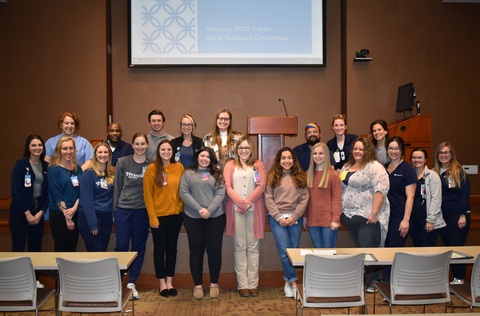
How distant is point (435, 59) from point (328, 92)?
5.96 ft

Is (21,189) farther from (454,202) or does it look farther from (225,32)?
(454,202)

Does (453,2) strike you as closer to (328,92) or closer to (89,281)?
(328,92)

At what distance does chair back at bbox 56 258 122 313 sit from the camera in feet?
10.0

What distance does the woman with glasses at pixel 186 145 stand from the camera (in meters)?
4.78

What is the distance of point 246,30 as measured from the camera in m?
7.21

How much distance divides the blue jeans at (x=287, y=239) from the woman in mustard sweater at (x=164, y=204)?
0.97 m

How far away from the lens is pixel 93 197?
4375 mm

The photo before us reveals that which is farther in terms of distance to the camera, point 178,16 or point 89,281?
point 178,16

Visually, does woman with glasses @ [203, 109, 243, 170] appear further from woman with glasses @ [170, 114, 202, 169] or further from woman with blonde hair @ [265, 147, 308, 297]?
woman with blonde hair @ [265, 147, 308, 297]

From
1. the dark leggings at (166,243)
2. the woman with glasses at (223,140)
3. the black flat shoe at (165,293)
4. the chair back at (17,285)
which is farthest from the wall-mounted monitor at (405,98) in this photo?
the chair back at (17,285)

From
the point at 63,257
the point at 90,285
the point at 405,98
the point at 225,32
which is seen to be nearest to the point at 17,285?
the point at 63,257

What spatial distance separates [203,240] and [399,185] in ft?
6.64

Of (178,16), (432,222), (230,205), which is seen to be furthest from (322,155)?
(178,16)

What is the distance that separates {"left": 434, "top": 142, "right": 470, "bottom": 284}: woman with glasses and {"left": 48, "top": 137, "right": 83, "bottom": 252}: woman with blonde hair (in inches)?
148
